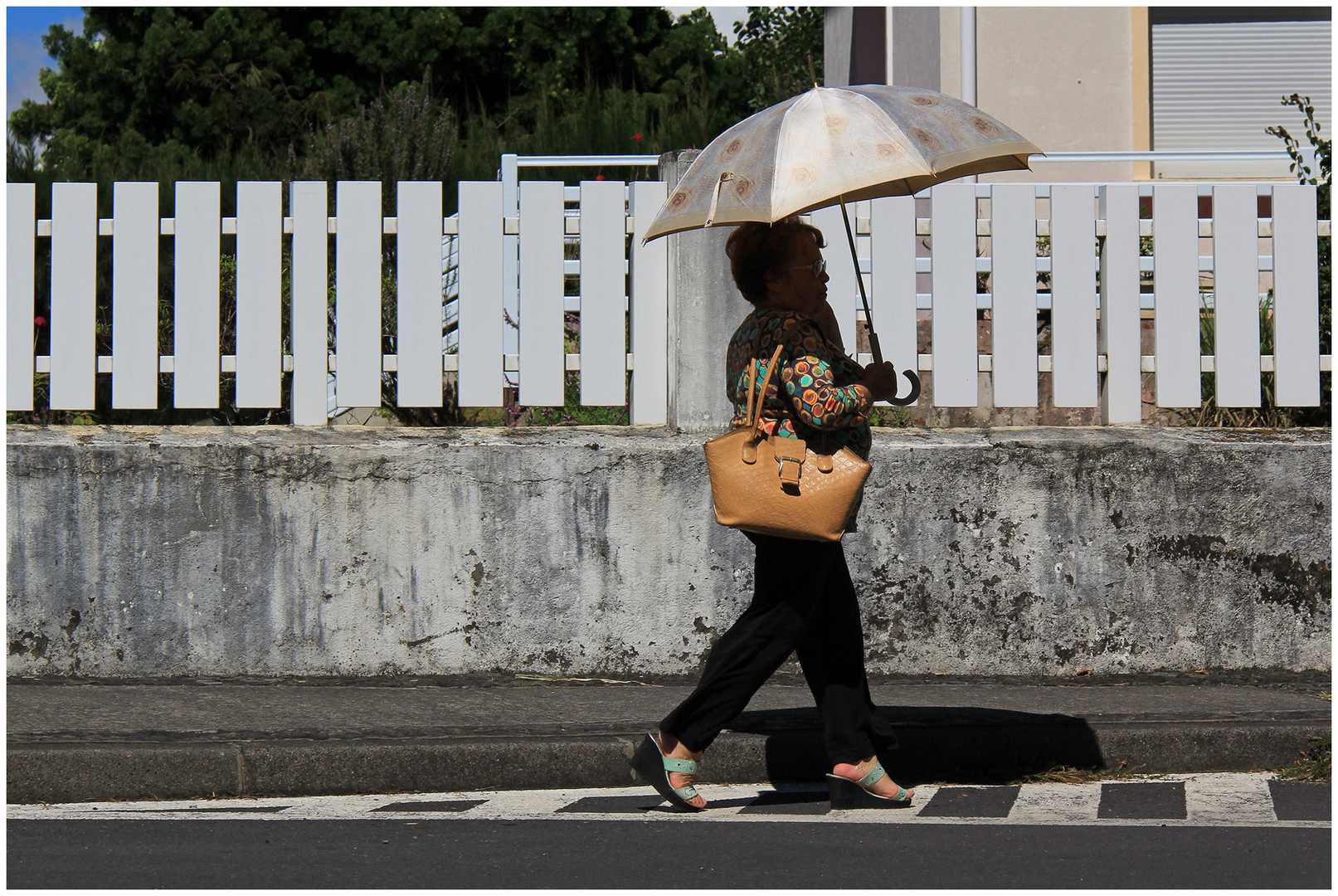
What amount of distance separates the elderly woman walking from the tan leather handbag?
0.04 metres

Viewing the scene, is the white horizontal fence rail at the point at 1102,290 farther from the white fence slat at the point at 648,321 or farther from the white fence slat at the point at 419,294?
the white fence slat at the point at 419,294

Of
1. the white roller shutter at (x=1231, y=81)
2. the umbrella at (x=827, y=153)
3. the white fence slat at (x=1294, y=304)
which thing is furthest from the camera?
the white roller shutter at (x=1231, y=81)

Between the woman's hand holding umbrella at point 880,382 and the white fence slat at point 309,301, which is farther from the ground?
the white fence slat at point 309,301

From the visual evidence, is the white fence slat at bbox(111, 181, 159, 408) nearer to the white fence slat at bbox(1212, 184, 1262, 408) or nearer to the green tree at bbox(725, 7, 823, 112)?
the white fence slat at bbox(1212, 184, 1262, 408)

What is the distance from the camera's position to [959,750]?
4730mm

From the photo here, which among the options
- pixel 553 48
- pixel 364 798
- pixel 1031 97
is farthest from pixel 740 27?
pixel 364 798

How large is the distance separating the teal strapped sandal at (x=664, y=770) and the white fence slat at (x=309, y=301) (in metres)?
2.48

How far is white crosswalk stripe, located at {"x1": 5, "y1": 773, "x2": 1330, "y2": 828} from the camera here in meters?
4.08

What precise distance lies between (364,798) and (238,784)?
1.29 ft

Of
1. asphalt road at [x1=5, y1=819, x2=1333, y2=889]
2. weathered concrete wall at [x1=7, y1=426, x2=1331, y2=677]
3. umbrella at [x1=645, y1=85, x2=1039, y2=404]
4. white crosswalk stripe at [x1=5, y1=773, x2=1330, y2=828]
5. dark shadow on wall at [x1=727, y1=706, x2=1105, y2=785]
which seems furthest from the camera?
weathered concrete wall at [x1=7, y1=426, x2=1331, y2=677]

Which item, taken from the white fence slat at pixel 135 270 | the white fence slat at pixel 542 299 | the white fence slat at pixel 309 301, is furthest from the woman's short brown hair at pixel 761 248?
the white fence slat at pixel 135 270

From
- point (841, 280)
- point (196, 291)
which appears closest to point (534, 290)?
point (841, 280)

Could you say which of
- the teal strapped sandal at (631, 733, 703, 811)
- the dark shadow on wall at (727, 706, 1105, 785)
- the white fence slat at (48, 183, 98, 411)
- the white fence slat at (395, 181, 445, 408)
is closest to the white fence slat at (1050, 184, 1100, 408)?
the dark shadow on wall at (727, 706, 1105, 785)

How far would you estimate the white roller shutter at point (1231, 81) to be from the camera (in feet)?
39.1
